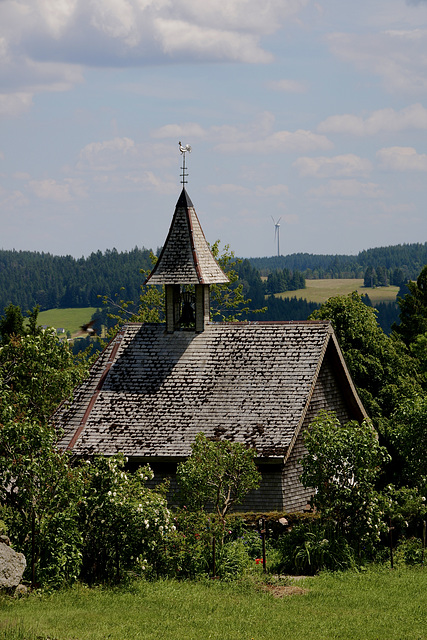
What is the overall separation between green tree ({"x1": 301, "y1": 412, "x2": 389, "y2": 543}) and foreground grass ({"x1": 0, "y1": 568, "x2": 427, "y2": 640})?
1.79 metres

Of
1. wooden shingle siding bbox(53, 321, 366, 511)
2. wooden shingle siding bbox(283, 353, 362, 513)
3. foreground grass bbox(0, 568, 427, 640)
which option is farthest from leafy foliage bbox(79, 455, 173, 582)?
wooden shingle siding bbox(283, 353, 362, 513)

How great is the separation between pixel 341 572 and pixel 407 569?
1.77 m

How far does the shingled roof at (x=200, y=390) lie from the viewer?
2847 centimetres

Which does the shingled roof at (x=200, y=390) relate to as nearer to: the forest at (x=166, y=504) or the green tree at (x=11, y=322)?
the forest at (x=166, y=504)

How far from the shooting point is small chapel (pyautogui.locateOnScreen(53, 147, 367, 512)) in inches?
1112

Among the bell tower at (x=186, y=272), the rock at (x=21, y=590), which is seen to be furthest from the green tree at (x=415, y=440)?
the rock at (x=21, y=590)

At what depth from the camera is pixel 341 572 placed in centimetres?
2208

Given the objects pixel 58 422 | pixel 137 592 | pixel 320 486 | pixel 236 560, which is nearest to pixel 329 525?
pixel 320 486

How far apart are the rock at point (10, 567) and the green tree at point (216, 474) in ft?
16.8

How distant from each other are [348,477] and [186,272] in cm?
1168

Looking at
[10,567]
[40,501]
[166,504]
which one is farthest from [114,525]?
[10,567]

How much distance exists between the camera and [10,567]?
63.8 feet

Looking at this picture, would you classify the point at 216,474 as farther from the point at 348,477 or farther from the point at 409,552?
the point at 409,552

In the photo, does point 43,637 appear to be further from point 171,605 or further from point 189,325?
point 189,325
